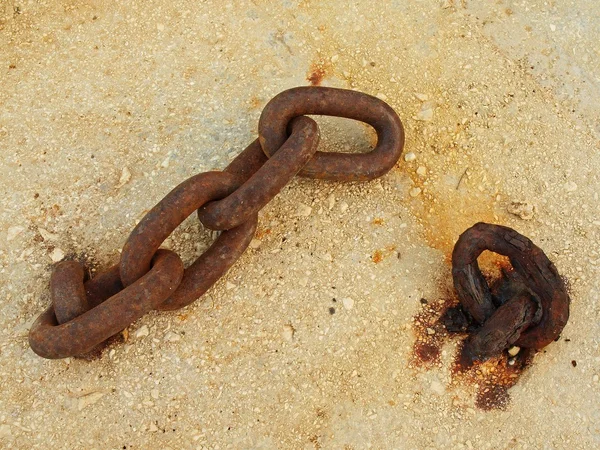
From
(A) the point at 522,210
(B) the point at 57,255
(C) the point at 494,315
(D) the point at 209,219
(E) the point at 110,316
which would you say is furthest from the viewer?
(A) the point at 522,210

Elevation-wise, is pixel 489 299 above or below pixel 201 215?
below

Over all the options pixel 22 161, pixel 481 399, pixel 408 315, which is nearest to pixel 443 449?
pixel 481 399

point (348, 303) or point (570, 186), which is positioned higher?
point (348, 303)

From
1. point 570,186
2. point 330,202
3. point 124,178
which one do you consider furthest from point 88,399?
point 570,186

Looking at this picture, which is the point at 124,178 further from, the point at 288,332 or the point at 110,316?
the point at 288,332

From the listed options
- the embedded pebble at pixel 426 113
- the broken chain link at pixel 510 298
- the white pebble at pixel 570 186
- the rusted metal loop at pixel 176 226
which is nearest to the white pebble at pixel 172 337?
the rusted metal loop at pixel 176 226

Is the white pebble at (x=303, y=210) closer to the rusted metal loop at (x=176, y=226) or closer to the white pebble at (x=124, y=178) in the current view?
the rusted metal loop at (x=176, y=226)

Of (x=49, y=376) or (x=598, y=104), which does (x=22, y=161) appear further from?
(x=598, y=104)
